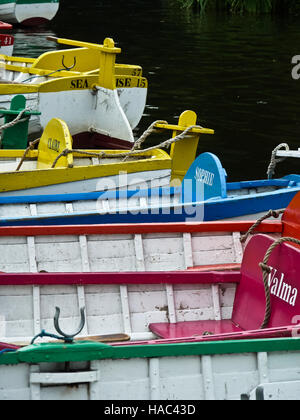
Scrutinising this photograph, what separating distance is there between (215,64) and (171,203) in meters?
14.9

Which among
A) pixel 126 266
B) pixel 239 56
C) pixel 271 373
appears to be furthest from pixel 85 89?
pixel 239 56

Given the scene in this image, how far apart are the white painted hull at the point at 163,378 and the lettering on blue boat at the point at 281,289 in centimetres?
63

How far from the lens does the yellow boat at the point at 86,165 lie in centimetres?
968

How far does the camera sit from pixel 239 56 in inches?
958

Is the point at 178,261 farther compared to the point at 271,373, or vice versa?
the point at 178,261

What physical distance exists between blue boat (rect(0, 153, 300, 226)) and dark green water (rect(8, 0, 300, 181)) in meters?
4.79

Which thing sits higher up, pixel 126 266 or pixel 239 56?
pixel 239 56

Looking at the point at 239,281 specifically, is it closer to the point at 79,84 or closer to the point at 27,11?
the point at 79,84

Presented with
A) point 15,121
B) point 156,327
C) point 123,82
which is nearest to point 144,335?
point 156,327

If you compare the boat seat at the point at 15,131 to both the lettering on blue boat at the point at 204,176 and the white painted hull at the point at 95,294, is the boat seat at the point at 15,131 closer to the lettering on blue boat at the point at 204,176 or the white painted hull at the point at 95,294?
the lettering on blue boat at the point at 204,176

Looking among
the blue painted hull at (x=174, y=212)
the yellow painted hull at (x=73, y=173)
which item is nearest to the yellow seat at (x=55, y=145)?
the yellow painted hull at (x=73, y=173)

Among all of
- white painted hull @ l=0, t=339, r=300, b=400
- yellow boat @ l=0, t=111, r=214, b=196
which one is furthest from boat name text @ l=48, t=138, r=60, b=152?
white painted hull @ l=0, t=339, r=300, b=400

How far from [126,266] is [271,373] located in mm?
2383
